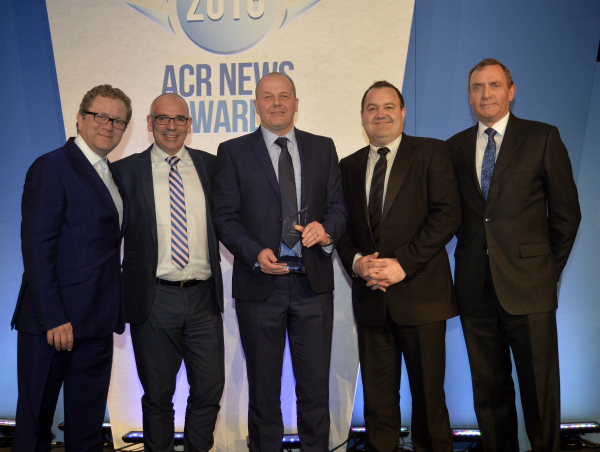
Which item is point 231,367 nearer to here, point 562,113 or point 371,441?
point 371,441

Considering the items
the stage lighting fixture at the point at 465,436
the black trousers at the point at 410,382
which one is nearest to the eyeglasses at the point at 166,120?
the black trousers at the point at 410,382

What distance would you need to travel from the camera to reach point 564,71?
11.1 feet

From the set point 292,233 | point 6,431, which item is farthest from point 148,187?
point 6,431

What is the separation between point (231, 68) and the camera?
11.6 feet

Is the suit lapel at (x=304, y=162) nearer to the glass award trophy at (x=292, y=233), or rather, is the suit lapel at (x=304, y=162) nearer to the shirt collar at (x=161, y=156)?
the glass award trophy at (x=292, y=233)

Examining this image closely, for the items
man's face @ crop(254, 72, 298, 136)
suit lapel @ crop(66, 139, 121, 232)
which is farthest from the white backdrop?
suit lapel @ crop(66, 139, 121, 232)

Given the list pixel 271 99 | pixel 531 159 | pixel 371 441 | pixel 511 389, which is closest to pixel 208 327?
pixel 371 441

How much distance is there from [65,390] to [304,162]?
1740mm

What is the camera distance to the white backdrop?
3414mm

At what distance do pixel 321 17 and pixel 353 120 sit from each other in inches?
31.3

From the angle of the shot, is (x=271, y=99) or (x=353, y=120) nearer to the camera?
(x=271, y=99)

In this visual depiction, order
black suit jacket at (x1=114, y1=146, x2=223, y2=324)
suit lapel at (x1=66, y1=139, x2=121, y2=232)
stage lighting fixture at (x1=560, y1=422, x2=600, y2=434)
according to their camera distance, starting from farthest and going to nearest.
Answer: stage lighting fixture at (x1=560, y1=422, x2=600, y2=434), black suit jacket at (x1=114, y1=146, x2=223, y2=324), suit lapel at (x1=66, y1=139, x2=121, y2=232)

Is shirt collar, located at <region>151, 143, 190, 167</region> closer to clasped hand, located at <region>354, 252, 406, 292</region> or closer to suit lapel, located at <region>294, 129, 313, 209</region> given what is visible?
suit lapel, located at <region>294, 129, 313, 209</region>

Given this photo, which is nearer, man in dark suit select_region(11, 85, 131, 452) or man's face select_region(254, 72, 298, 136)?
man in dark suit select_region(11, 85, 131, 452)
